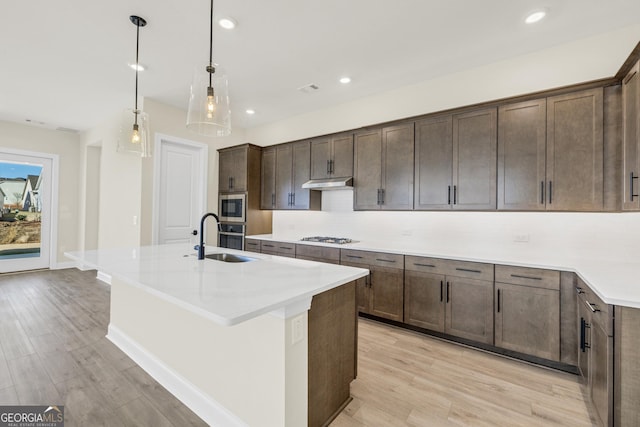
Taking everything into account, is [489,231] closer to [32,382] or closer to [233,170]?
[233,170]

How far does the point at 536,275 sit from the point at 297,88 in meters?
3.41

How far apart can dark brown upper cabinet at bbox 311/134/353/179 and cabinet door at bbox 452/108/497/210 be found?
4.42 feet

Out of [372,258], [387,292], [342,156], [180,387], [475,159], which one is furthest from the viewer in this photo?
[342,156]

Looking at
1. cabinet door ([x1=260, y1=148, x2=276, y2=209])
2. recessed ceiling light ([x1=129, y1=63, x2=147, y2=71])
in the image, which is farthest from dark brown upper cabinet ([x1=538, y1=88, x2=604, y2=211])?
recessed ceiling light ([x1=129, y1=63, x2=147, y2=71])

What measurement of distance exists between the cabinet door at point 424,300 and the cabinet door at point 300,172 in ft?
6.26

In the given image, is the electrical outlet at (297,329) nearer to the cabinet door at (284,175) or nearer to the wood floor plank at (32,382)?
the wood floor plank at (32,382)

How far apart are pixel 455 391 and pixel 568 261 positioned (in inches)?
61.4

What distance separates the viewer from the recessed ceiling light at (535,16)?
2264 mm

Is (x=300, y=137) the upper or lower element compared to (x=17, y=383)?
upper

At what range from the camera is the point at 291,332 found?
1.41 m

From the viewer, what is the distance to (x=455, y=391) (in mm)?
2057

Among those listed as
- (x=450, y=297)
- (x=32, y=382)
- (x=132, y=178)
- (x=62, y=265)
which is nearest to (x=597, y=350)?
(x=450, y=297)

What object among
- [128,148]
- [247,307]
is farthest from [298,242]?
[247,307]

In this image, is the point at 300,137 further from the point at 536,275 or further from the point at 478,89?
the point at 536,275
